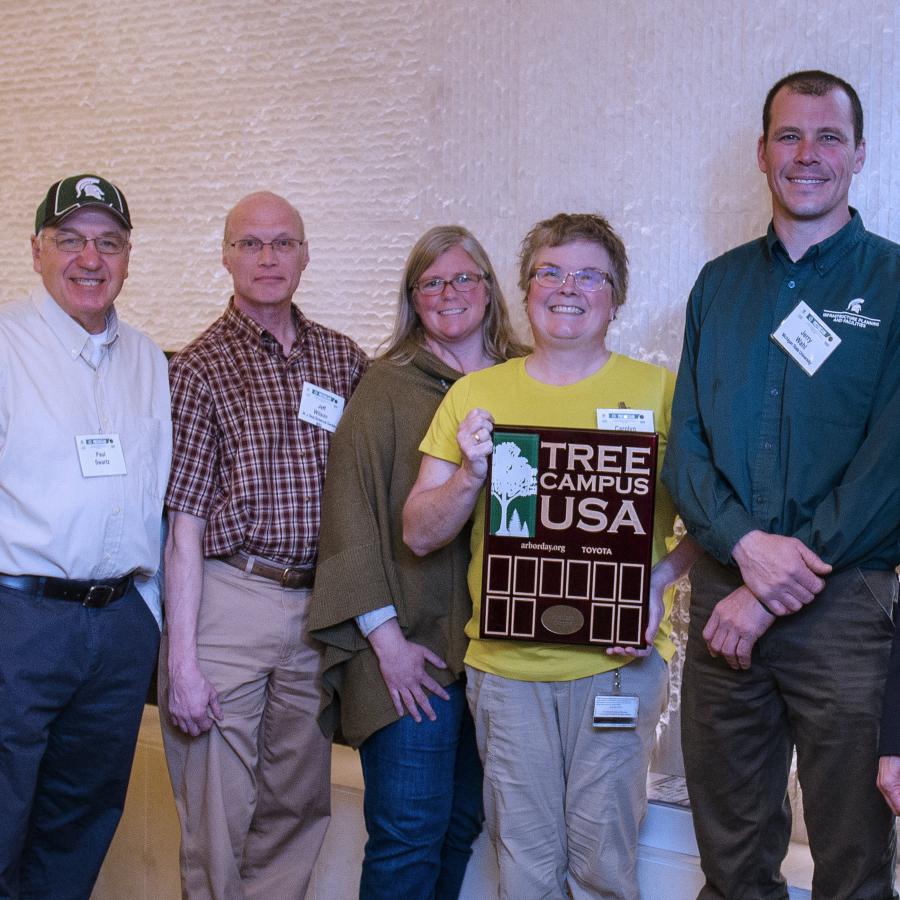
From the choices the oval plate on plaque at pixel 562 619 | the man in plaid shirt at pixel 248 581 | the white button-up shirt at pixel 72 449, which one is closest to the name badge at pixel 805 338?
the oval plate on plaque at pixel 562 619

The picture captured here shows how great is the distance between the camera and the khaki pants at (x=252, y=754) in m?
2.62

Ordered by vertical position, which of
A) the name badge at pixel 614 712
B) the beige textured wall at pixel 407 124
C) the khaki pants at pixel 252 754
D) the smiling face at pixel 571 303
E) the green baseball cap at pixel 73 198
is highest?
the beige textured wall at pixel 407 124

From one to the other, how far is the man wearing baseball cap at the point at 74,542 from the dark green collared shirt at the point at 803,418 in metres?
1.15

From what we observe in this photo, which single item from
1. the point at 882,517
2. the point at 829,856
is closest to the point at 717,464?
the point at 882,517

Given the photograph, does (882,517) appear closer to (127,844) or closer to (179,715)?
(179,715)

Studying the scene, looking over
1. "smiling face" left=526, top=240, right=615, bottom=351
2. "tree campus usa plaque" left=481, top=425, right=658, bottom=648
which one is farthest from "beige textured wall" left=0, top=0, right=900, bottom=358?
"tree campus usa plaque" left=481, top=425, right=658, bottom=648

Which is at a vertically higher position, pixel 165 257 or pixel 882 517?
pixel 165 257

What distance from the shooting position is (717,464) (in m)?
2.15

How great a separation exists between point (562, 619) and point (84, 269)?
1259 millimetres

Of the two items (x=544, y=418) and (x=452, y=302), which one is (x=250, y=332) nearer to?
(x=452, y=302)

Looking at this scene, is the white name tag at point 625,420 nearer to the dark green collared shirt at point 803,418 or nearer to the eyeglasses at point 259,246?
the dark green collared shirt at point 803,418

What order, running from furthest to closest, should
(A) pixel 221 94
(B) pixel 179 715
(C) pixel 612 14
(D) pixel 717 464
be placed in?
(A) pixel 221 94, (C) pixel 612 14, (B) pixel 179 715, (D) pixel 717 464

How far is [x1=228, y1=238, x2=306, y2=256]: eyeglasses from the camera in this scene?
107 inches

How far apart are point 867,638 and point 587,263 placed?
85 cm
